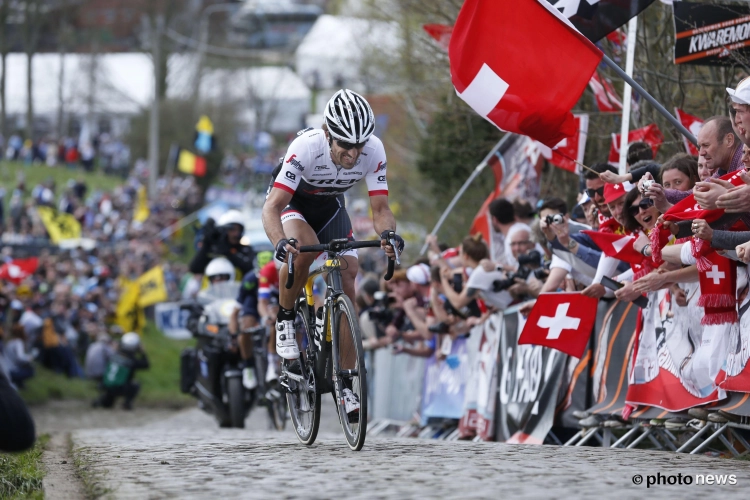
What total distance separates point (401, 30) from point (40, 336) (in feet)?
31.4

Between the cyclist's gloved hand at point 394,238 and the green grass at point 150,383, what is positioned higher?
the cyclist's gloved hand at point 394,238

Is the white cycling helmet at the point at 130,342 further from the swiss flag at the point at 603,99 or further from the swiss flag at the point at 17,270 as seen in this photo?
the swiss flag at the point at 603,99

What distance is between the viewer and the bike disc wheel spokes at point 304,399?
26.5ft

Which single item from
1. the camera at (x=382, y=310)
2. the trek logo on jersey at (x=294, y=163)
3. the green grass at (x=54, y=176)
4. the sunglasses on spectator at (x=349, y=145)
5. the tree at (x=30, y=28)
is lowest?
the camera at (x=382, y=310)

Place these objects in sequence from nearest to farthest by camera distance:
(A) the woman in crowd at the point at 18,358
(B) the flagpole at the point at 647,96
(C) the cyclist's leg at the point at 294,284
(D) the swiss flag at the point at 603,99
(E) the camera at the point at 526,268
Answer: (C) the cyclist's leg at the point at 294,284 → (B) the flagpole at the point at 647,96 → (E) the camera at the point at 526,268 → (D) the swiss flag at the point at 603,99 → (A) the woman in crowd at the point at 18,358

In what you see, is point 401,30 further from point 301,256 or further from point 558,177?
point 301,256

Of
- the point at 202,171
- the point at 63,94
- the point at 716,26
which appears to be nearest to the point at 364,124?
the point at 716,26

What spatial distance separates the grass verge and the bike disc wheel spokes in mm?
1435

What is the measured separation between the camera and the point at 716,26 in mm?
9555

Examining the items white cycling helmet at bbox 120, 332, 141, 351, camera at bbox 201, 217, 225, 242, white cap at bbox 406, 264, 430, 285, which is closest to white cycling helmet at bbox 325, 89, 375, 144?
white cap at bbox 406, 264, 430, 285

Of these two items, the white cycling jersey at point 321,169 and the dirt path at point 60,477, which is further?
the white cycling jersey at point 321,169

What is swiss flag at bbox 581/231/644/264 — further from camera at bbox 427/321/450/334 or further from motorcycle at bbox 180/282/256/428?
motorcycle at bbox 180/282/256/428

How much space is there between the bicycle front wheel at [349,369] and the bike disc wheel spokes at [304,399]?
42 centimetres

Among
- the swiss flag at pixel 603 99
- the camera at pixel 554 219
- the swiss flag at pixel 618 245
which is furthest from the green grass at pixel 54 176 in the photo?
the swiss flag at pixel 618 245
